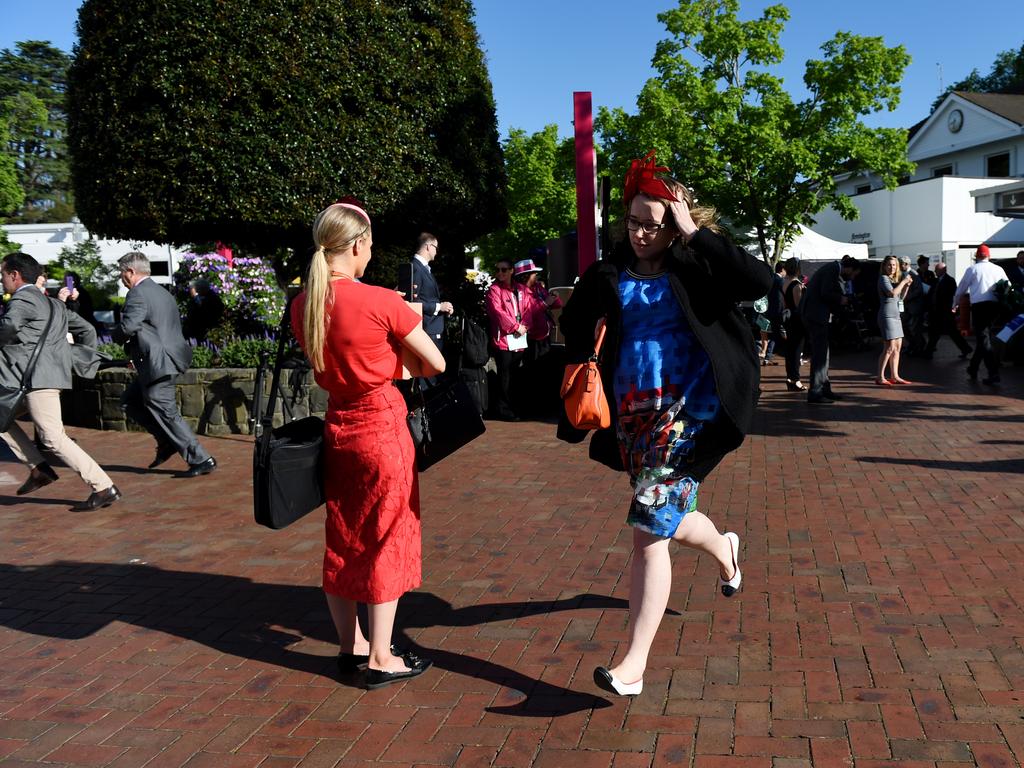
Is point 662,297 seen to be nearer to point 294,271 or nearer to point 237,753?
point 237,753

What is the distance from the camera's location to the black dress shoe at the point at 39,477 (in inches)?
268

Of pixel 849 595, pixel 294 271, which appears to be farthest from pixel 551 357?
pixel 849 595

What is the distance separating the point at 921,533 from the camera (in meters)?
5.21

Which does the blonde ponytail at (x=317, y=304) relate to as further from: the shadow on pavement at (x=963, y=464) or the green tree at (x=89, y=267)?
the green tree at (x=89, y=267)

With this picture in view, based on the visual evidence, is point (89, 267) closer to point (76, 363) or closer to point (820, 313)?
point (76, 363)

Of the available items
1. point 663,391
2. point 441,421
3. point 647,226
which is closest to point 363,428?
point 441,421

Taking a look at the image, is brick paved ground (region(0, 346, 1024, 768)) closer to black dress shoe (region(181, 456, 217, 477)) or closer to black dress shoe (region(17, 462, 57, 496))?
black dress shoe (region(17, 462, 57, 496))

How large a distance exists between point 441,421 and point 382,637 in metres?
0.85

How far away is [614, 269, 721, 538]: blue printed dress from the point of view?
3078 millimetres

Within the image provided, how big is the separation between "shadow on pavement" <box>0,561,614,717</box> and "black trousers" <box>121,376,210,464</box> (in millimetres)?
2319

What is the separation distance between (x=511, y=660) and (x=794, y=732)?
44.9 inches

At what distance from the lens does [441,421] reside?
144 inches

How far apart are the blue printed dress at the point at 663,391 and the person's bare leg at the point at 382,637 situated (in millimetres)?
999

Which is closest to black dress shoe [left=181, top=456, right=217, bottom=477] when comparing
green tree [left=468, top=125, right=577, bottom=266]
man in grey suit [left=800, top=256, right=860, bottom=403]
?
man in grey suit [left=800, top=256, right=860, bottom=403]
